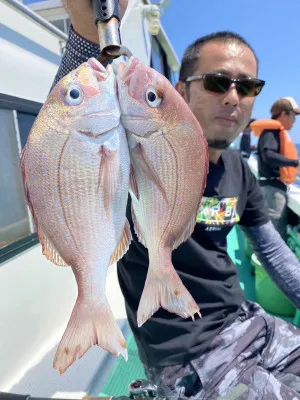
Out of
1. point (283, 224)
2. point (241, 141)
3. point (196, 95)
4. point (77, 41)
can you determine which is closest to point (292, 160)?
point (283, 224)

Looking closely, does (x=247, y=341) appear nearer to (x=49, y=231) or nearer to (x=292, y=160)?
(x=49, y=231)

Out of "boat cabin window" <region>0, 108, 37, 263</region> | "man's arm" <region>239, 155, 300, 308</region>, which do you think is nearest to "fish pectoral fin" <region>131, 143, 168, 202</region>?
"man's arm" <region>239, 155, 300, 308</region>

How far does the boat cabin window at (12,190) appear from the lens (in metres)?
2.29

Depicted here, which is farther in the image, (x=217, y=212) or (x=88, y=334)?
(x=217, y=212)

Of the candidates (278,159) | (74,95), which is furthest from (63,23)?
(74,95)

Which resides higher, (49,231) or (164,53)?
(164,53)

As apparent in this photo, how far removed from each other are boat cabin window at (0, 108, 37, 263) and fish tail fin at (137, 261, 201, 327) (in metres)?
1.61

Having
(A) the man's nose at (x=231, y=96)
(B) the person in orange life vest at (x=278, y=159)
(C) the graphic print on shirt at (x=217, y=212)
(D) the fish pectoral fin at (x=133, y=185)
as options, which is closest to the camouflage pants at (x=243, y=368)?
(C) the graphic print on shirt at (x=217, y=212)

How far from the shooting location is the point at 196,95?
5.38 ft

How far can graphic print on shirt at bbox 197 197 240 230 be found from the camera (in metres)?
1.60

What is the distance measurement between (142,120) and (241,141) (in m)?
11.9

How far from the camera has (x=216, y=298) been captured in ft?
5.10

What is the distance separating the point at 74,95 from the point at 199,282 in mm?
1031

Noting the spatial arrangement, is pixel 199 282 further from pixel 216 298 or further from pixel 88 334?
pixel 88 334
